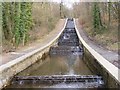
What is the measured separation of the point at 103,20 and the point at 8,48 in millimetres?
14973

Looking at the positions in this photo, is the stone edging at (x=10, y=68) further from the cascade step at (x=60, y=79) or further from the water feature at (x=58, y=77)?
the cascade step at (x=60, y=79)

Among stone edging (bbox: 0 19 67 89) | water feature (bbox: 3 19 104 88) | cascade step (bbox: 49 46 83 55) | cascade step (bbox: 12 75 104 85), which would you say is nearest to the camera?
stone edging (bbox: 0 19 67 89)

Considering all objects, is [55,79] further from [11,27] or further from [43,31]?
[43,31]

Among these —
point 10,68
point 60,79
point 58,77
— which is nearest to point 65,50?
point 58,77

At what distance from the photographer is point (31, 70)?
656 inches

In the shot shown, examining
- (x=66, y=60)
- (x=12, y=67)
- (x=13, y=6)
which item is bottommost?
(x=66, y=60)

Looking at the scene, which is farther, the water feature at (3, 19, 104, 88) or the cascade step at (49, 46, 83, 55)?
the cascade step at (49, 46, 83, 55)

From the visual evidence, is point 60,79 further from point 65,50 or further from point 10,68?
point 65,50

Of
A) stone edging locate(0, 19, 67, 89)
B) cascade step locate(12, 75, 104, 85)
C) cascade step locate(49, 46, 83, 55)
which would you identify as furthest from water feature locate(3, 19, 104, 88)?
cascade step locate(49, 46, 83, 55)

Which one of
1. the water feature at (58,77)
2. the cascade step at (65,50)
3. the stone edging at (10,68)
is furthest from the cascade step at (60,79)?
the cascade step at (65,50)

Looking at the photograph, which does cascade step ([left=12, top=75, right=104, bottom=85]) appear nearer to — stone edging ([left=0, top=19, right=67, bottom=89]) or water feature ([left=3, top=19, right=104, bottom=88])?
water feature ([left=3, top=19, right=104, bottom=88])

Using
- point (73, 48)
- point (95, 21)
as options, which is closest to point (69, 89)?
point (73, 48)

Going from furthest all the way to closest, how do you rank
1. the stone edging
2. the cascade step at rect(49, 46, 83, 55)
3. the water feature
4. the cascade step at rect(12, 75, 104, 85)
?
1. the cascade step at rect(49, 46, 83, 55)
2. the cascade step at rect(12, 75, 104, 85)
3. the water feature
4. the stone edging

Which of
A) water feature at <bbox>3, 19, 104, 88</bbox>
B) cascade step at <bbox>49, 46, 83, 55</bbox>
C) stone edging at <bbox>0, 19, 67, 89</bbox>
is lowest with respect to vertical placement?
cascade step at <bbox>49, 46, 83, 55</bbox>
